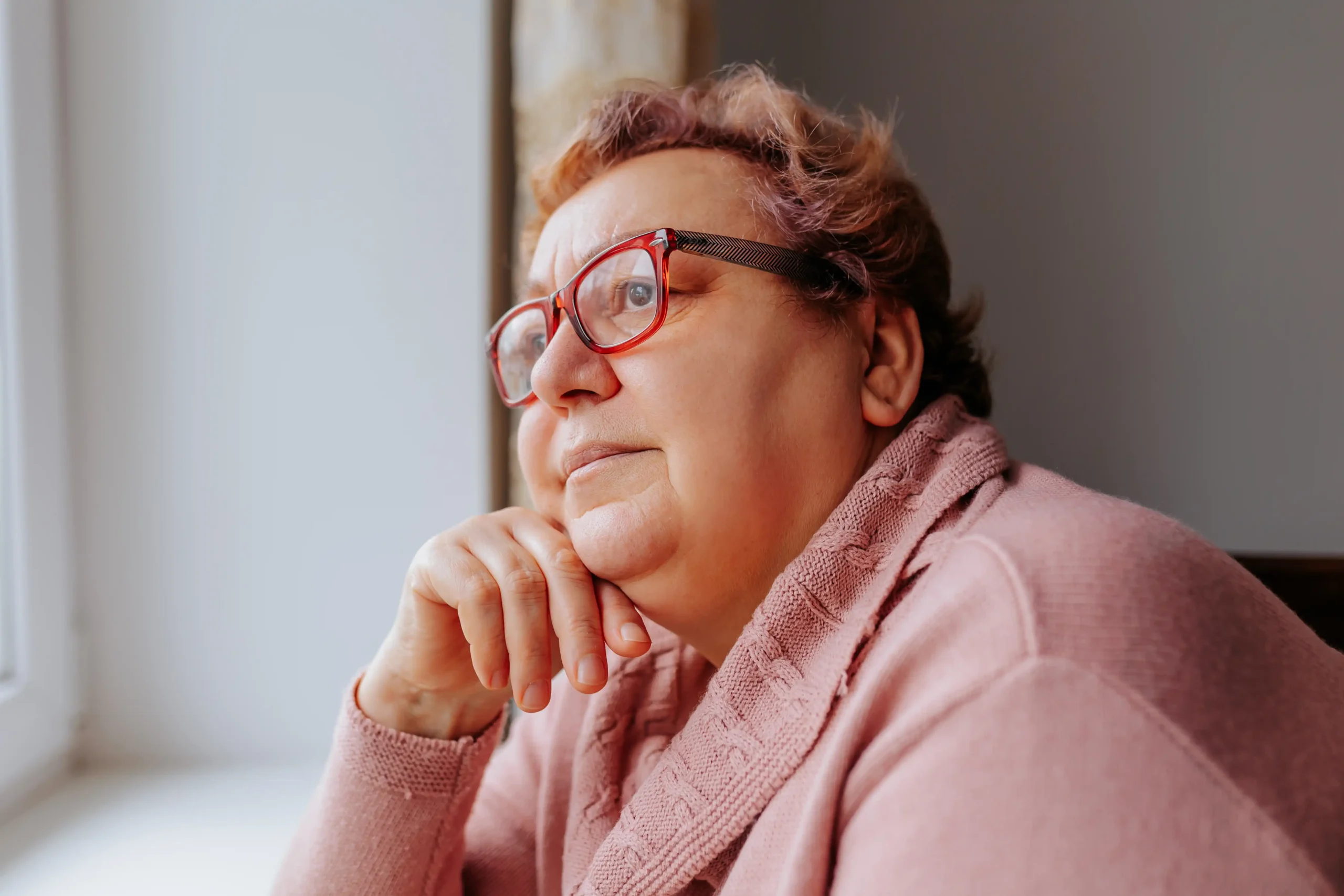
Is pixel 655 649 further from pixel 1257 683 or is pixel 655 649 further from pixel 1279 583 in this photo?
pixel 1279 583

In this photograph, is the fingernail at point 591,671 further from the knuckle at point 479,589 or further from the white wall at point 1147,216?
the white wall at point 1147,216

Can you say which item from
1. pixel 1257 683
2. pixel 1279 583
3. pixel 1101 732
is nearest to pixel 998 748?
pixel 1101 732

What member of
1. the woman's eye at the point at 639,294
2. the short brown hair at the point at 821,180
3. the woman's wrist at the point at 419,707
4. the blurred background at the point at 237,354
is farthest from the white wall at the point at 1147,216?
the woman's wrist at the point at 419,707

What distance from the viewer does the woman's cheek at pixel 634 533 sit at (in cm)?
89

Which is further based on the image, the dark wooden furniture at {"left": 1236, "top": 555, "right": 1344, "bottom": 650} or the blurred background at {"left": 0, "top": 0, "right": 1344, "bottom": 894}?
the dark wooden furniture at {"left": 1236, "top": 555, "right": 1344, "bottom": 650}

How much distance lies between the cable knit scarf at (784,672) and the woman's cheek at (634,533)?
4.5 inches

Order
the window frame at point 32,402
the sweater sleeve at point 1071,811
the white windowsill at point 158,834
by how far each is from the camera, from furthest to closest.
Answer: the window frame at point 32,402
the white windowsill at point 158,834
the sweater sleeve at point 1071,811

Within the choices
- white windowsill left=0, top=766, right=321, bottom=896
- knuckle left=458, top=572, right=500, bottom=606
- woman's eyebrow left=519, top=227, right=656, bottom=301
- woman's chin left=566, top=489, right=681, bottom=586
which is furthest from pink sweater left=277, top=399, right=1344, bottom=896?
white windowsill left=0, top=766, right=321, bottom=896

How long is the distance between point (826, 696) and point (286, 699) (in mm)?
1072

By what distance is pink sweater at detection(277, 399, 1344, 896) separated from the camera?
0.55 meters

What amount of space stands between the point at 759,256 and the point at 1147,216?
4.07ft

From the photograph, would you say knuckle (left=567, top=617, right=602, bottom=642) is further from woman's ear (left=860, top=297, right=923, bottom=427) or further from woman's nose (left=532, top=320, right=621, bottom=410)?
woman's ear (left=860, top=297, right=923, bottom=427)

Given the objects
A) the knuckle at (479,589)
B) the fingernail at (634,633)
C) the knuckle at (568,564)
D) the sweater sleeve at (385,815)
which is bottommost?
the sweater sleeve at (385,815)

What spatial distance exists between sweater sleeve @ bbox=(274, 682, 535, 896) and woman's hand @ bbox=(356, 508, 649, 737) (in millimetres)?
31
